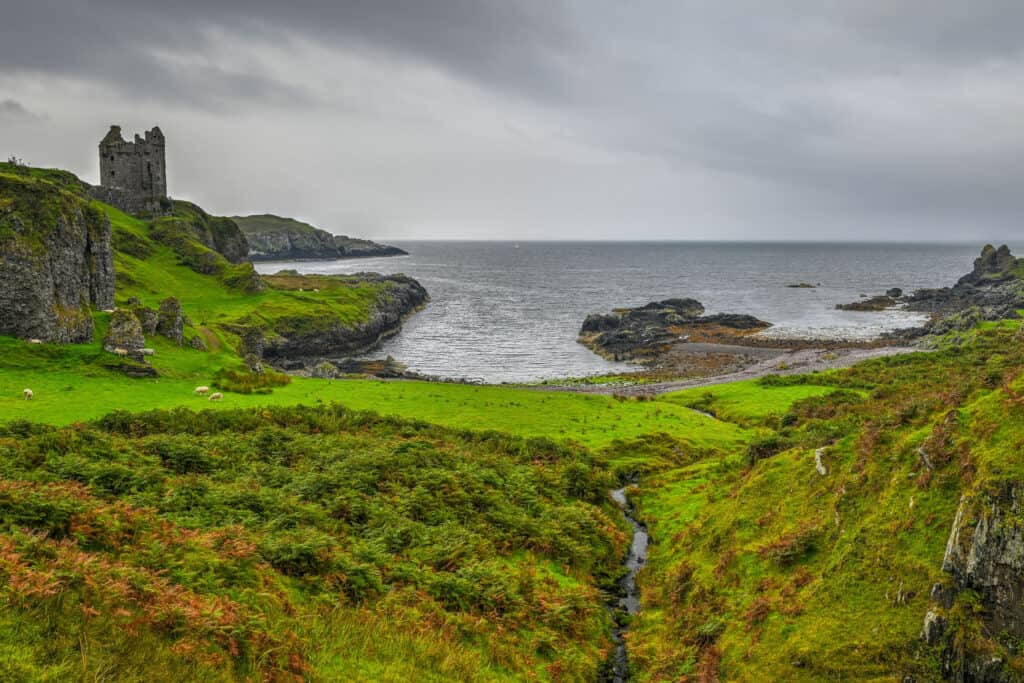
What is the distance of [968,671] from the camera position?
40.4 ft

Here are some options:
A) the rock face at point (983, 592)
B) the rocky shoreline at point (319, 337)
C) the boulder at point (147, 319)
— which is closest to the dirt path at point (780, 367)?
the boulder at point (147, 319)

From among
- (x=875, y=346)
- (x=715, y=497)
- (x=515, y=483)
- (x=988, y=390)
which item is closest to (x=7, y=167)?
(x=515, y=483)

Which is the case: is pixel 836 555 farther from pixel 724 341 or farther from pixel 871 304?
pixel 871 304

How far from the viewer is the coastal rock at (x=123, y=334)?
164ft

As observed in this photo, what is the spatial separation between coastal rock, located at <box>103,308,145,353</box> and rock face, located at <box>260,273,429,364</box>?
35709 millimetres

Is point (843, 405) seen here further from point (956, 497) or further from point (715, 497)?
point (956, 497)

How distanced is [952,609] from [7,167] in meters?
141

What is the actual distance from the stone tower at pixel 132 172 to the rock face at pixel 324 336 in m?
56.7

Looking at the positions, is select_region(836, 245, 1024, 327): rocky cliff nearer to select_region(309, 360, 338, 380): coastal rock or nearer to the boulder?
select_region(309, 360, 338, 380): coastal rock

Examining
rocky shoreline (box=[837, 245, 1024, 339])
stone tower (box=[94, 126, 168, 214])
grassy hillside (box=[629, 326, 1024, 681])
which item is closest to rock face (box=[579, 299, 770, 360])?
rocky shoreline (box=[837, 245, 1024, 339])

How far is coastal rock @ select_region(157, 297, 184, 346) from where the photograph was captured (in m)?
62.2

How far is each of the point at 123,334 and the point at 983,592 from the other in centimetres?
5826

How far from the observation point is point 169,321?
62531 millimetres

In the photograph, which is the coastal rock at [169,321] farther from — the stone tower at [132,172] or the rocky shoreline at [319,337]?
the stone tower at [132,172]
